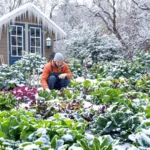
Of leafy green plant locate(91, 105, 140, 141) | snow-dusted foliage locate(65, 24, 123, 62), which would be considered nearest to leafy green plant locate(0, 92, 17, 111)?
leafy green plant locate(91, 105, 140, 141)

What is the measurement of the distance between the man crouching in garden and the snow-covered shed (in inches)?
303

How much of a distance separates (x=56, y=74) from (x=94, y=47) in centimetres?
740

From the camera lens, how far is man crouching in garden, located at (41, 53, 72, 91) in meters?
6.04

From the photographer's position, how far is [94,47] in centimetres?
1346

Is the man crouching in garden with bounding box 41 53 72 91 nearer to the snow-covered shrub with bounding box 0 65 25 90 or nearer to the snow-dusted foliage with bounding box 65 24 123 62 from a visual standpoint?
the snow-covered shrub with bounding box 0 65 25 90

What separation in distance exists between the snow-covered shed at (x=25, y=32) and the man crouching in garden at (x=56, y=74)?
25.2 ft

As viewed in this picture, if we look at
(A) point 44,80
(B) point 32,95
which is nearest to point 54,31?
(A) point 44,80

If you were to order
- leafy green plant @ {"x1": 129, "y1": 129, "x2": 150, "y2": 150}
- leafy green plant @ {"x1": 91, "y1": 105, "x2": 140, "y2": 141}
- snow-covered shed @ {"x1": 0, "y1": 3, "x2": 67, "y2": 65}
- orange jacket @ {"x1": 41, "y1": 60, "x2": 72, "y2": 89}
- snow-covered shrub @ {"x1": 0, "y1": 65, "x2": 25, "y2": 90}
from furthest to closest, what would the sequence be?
snow-covered shed @ {"x1": 0, "y1": 3, "x2": 67, "y2": 65} < snow-covered shrub @ {"x1": 0, "y1": 65, "x2": 25, "y2": 90} < orange jacket @ {"x1": 41, "y1": 60, "x2": 72, "y2": 89} < leafy green plant @ {"x1": 91, "y1": 105, "x2": 140, "y2": 141} < leafy green plant @ {"x1": 129, "y1": 129, "x2": 150, "y2": 150}

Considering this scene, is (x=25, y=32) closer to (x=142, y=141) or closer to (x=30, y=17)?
(x=30, y=17)

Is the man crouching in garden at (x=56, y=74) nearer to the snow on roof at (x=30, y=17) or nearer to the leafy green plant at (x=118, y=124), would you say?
the leafy green plant at (x=118, y=124)

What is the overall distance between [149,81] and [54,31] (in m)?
9.39

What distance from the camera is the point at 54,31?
14602mm

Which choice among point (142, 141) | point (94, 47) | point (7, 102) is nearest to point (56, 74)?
point (7, 102)

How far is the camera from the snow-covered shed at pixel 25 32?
13.6 metres
